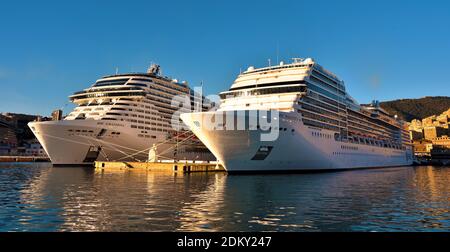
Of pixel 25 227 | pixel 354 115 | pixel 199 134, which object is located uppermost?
pixel 354 115

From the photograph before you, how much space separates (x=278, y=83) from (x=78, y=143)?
113ft

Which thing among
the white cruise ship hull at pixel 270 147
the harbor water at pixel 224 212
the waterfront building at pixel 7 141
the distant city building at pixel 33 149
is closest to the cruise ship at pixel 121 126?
the white cruise ship hull at pixel 270 147

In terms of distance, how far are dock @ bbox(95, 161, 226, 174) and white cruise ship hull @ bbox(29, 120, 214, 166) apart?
3167 mm

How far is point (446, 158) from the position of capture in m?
141

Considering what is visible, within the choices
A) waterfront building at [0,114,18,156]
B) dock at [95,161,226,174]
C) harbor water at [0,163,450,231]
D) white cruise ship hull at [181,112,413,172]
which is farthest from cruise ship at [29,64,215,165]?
waterfront building at [0,114,18,156]

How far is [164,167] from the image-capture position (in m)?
52.5

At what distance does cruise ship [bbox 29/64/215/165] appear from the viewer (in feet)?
179

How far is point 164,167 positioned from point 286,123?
24137 millimetres

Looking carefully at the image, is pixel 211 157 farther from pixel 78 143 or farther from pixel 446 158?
pixel 446 158

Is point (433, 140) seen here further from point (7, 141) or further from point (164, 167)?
point (7, 141)

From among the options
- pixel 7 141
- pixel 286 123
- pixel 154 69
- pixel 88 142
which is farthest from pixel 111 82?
pixel 7 141

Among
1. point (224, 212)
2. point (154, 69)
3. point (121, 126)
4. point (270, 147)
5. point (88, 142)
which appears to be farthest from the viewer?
point (154, 69)

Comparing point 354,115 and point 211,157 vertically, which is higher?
point 354,115
